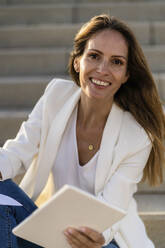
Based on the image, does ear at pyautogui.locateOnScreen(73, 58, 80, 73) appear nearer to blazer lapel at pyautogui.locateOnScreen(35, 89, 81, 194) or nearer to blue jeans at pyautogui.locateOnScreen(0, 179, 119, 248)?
blazer lapel at pyautogui.locateOnScreen(35, 89, 81, 194)

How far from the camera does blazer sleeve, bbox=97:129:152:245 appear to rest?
2160 millimetres

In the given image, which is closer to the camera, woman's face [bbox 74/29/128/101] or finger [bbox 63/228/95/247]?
finger [bbox 63/228/95/247]

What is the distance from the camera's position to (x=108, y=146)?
225cm

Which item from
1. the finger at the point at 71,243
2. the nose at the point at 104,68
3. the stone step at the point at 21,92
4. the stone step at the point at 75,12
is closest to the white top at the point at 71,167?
the nose at the point at 104,68

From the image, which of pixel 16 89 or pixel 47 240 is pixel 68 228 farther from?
pixel 16 89

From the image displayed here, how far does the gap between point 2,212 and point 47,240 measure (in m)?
0.28

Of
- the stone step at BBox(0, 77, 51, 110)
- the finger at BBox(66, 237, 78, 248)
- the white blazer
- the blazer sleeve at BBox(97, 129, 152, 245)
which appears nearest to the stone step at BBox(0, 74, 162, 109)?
the stone step at BBox(0, 77, 51, 110)

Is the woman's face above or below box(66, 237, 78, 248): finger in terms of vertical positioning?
above

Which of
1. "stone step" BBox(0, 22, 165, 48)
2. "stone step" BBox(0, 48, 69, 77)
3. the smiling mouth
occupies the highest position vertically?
the smiling mouth

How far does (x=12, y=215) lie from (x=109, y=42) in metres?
0.85

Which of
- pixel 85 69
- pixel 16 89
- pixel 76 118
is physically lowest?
pixel 16 89

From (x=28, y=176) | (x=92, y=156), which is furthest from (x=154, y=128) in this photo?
(x=28, y=176)

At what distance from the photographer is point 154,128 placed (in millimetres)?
2297

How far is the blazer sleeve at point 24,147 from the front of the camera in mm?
2266
